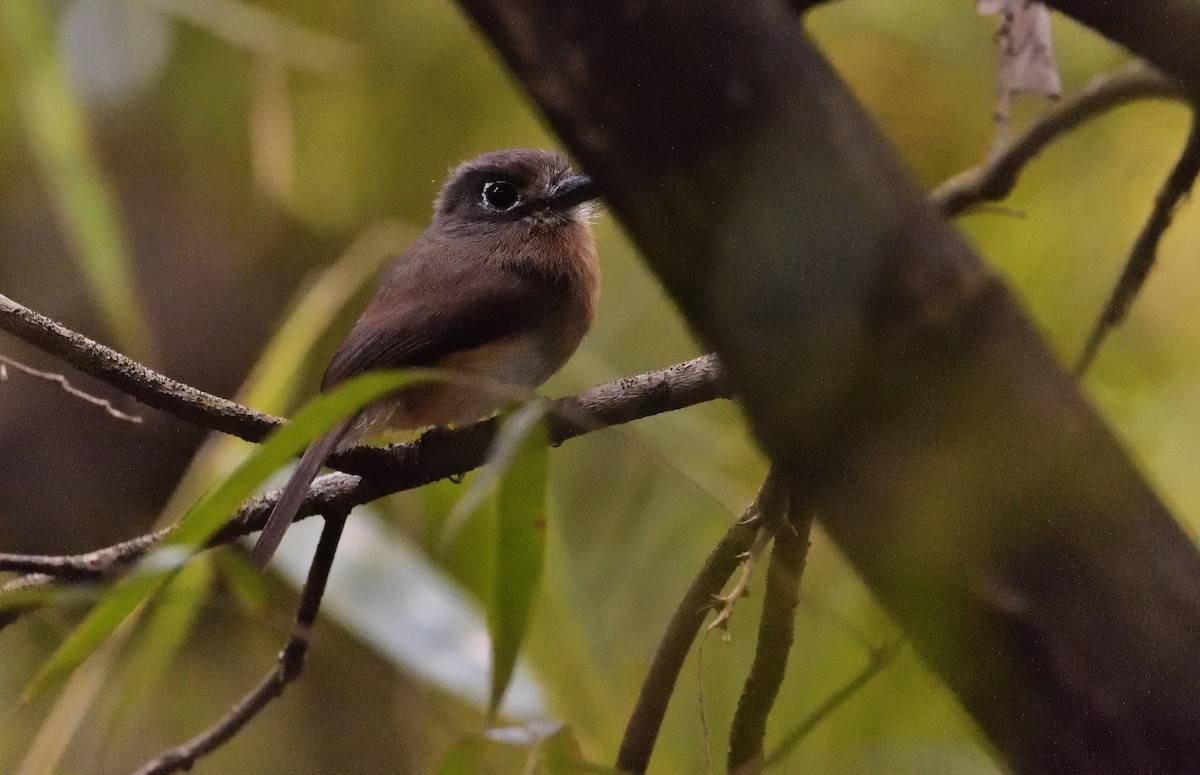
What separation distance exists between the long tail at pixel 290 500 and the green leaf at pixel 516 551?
11.3 inches

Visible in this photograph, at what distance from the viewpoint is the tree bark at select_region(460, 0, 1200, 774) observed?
1.70ft

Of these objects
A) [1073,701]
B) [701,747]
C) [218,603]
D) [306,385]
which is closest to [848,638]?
[701,747]

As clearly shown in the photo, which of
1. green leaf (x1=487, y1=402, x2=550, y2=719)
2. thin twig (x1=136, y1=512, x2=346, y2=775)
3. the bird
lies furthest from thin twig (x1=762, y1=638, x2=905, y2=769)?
thin twig (x1=136, y1=512, x2=346, y2=775)

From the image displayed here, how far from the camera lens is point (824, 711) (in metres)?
0.85

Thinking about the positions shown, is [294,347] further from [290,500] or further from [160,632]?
[290,500]

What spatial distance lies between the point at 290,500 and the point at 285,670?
0.68 feet

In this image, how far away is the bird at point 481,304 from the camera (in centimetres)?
122

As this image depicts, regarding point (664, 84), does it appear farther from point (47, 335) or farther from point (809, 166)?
point (47, 335)

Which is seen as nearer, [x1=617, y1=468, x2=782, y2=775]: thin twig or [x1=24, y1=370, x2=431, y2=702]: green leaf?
[x1=24, y1=370, x2=431, y2=702]: green leaf

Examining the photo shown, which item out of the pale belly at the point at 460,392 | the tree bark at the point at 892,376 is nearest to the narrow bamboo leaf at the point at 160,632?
the pale belly at the point at 460,392

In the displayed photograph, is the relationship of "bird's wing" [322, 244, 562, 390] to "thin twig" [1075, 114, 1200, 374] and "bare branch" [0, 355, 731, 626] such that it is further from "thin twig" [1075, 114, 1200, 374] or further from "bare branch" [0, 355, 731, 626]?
"thin twig" [1075, 114, 1200, 374]

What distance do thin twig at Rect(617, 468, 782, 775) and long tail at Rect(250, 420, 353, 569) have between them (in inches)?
12.5

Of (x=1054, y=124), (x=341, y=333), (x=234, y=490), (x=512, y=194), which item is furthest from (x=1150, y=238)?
(x=341, y=333)

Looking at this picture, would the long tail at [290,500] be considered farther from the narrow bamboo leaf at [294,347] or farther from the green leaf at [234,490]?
the narrow bamboo leaf at [294,347]
